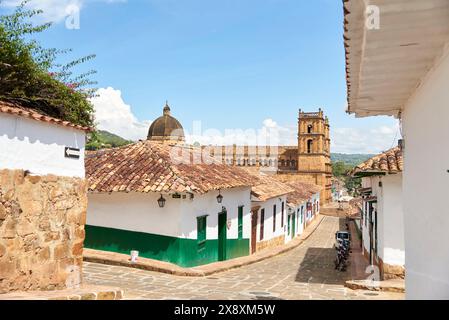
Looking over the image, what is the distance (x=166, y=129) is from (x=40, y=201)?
103 ft

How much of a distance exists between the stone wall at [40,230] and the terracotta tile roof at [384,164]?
6493mm

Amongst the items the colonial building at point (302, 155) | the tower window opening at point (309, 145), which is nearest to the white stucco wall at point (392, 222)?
the colonial building at point (302, 155)

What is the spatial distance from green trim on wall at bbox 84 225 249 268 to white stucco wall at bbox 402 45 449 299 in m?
8.22

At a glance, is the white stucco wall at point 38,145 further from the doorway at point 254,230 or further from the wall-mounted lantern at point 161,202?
the doorway at point 254,230

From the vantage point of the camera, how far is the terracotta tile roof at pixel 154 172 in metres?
12.1

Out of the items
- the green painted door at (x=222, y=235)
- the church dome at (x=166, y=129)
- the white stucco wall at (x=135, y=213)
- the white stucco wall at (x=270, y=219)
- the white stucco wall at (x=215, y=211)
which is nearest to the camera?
the white stucco wall at (x=135, y=213)

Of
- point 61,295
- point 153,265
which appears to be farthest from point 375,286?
point 61,295

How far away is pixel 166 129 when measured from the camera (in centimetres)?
3716

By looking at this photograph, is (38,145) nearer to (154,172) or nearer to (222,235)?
(154,172)

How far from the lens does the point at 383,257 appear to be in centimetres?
1070

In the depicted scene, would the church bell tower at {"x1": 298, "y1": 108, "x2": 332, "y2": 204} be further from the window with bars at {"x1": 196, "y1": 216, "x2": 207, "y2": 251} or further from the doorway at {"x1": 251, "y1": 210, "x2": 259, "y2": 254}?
the window with bars at {"x1": 196, "y1": 216, "x2": 207, "y2": 251}

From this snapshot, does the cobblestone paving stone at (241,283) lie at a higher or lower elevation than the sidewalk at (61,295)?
lower

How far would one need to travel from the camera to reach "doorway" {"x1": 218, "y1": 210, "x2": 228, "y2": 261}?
15.0 m
